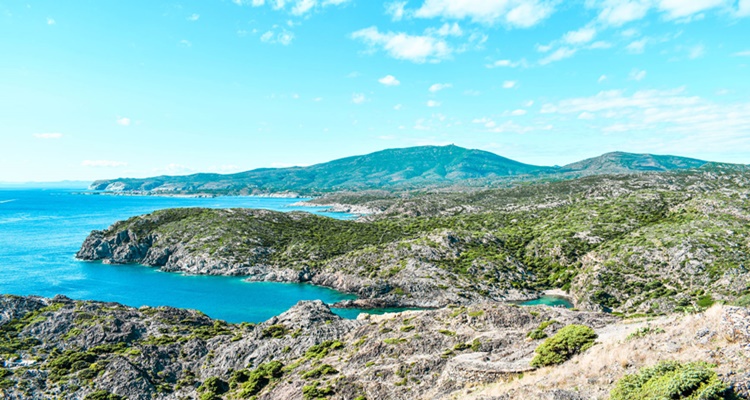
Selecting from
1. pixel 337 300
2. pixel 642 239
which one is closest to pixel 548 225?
pixel 642 239

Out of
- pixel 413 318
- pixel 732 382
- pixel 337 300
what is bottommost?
pixel 337 300

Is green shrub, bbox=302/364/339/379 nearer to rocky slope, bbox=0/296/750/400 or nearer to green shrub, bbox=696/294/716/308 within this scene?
rocky slope, bbox=0/296/750/400

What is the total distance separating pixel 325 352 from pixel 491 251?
285ft

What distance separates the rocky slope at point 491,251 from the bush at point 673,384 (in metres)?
76.3

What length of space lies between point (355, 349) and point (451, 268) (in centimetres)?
6987

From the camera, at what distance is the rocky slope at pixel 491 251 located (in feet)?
303

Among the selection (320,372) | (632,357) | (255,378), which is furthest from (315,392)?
(632,357)

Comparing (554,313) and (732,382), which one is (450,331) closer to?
(554,313)

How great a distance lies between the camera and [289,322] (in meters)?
60.8

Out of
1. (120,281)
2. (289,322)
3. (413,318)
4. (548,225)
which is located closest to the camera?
(413,318)

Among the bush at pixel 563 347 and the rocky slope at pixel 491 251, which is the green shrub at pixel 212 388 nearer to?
the bush at pixel 563 347

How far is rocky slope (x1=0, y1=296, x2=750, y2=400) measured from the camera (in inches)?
899

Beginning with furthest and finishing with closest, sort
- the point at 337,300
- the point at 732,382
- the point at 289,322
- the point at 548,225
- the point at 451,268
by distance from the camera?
1. the point at 548,225
2. the point at 451,268
3. the point at 337,300
4. the point at 289,322
5. the point at 732,382

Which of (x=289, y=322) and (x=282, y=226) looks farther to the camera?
(x=282, y=226)
